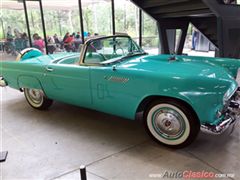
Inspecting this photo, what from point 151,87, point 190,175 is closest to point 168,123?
point 151,87

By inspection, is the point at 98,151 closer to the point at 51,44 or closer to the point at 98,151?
the point at 98,151

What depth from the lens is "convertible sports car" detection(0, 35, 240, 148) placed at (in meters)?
2.05

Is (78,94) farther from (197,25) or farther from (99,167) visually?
(197,25)

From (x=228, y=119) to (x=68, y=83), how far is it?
1978 mm

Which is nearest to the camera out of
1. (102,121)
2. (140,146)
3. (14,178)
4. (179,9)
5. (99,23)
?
(14,178)

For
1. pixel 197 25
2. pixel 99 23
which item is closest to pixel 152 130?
pixel 197 25

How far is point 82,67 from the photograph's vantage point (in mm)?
2768

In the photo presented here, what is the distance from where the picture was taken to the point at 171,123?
233 cm

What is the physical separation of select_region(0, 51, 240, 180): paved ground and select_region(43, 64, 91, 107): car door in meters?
0.38

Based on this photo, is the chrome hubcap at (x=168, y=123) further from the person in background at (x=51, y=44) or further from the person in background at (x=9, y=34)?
the person in background at (x=9, y=34)

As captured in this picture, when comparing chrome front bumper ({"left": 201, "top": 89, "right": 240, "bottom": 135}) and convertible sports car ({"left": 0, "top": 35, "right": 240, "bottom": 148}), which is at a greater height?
convertible sports car ({"left": 0, "top": 35, "right": 240, "bottom": 148})

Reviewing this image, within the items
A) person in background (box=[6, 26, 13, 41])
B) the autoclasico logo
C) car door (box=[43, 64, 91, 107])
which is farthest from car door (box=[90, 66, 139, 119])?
person in background (box=[6, 26, 13, 41])

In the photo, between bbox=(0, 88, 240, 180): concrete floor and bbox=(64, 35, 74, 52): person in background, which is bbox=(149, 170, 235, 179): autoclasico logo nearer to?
bbox=(0, 88, 240, 180): concrete floor

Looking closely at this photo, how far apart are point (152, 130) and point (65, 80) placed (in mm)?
1343
